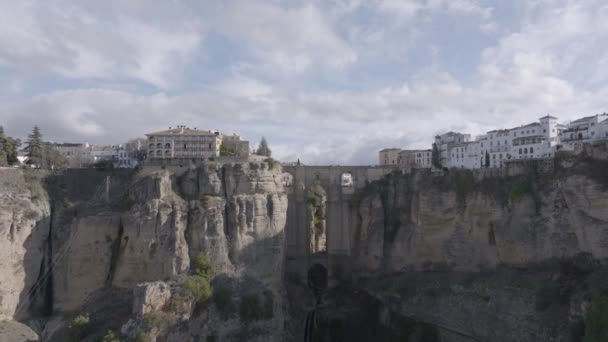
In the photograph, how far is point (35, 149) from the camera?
41156mm

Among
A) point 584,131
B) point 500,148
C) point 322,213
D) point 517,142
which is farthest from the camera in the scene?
point 500,148

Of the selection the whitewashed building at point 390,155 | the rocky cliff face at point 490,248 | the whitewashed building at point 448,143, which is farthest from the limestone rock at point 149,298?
the whitewashed building at point 390,155

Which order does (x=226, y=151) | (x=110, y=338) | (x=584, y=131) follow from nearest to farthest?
1. (x=110, y=338)
2. (x=584, y=131)
3. (x=226, y=151)

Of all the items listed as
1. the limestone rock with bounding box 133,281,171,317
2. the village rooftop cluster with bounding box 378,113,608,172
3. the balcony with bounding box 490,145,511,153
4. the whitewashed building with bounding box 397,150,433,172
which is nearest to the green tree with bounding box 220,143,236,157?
the village rooftop cluster with bounding box 378,113,608,172

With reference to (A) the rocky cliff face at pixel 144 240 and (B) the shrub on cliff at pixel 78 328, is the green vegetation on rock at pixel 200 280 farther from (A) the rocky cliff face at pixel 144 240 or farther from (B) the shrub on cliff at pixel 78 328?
(B) the shrub on cliff at pixel 78 328

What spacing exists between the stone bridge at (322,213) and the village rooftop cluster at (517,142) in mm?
4926

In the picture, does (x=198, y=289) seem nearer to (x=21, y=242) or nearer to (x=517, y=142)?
(x=21, y=242)

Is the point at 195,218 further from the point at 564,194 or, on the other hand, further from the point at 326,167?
the point at 564,194

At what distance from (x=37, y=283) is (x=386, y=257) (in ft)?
80.3

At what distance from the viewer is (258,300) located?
2909 cm

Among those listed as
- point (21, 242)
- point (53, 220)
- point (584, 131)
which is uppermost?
point (584, 131)

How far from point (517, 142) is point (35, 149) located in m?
43.7

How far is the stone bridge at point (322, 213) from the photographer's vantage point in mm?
37125

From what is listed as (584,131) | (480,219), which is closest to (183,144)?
(480,219)
